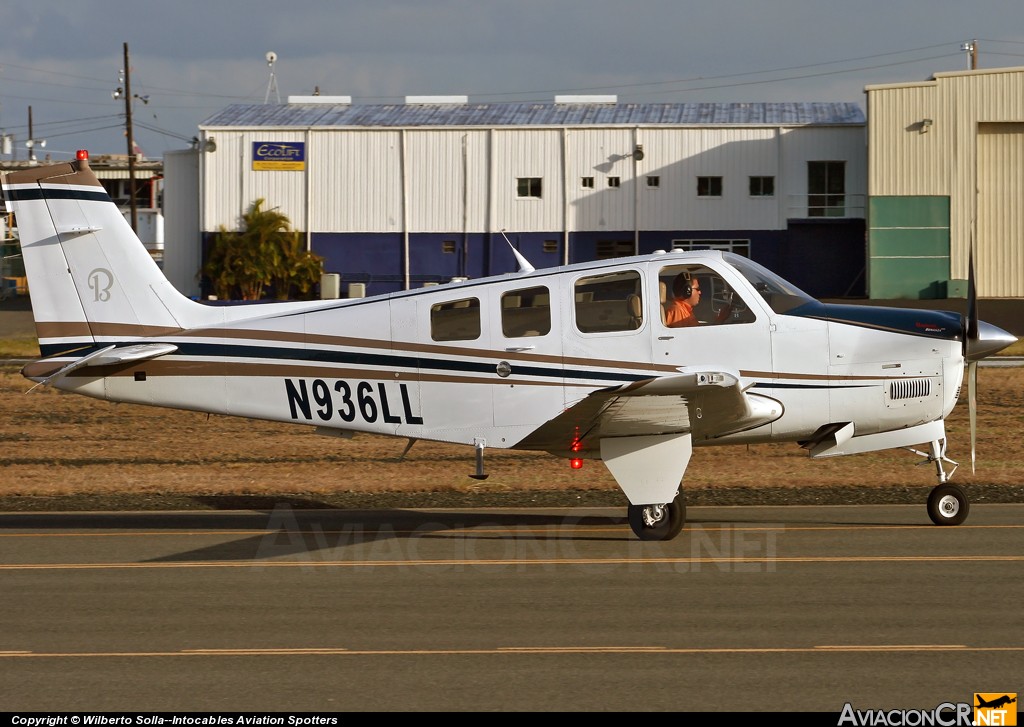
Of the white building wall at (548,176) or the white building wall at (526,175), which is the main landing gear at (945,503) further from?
the white building wall at (526,175)

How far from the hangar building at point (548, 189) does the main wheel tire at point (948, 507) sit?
3706 centimetres

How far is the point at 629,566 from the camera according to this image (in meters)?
9.82

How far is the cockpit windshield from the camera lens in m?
10.6

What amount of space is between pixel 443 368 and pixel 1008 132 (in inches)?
1554

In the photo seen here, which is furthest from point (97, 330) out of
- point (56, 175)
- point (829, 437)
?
point (829, 437)

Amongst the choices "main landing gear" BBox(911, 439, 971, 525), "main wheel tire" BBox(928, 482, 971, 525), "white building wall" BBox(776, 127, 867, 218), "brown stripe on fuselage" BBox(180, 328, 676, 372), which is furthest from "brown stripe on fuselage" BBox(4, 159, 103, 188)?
"white building wall" BBox(776, 127, 867, 218)

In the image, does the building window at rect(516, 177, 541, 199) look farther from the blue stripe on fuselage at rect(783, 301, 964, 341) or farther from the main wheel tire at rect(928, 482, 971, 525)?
the main wheel tire at rect(928, 482, 971, 525)

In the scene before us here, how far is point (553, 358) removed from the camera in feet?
35.1

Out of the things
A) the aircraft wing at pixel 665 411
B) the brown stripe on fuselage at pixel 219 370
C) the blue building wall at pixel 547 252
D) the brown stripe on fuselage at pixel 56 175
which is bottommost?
the aircraft wing at pixel 665 411

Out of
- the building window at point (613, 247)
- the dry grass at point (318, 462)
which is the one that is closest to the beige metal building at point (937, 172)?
the building window at point (613, 247)

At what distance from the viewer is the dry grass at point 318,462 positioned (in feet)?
47.7

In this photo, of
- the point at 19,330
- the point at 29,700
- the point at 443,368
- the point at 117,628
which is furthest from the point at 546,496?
the point at 19,330

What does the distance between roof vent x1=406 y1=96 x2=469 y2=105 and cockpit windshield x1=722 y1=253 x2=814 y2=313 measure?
43.6 m

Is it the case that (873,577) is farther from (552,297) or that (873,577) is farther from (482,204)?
(482,204)
